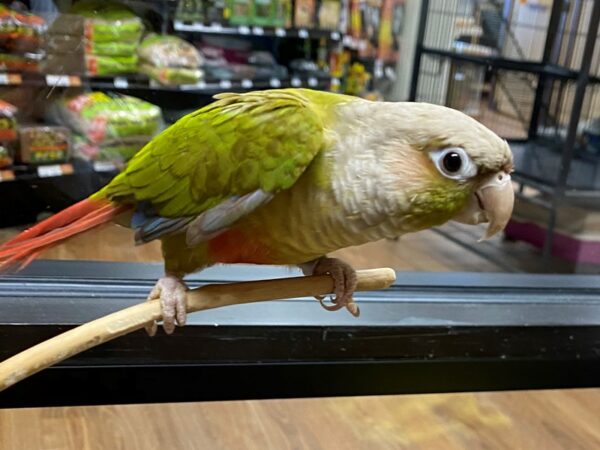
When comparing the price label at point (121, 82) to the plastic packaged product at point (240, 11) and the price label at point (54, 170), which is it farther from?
the plastic packaged product at point (240, 11)

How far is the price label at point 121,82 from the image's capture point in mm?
1815

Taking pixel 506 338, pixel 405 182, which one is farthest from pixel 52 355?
pixel 506 338

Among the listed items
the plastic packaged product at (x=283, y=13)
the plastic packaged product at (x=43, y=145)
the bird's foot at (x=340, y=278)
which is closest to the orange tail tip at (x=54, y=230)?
the bird's foot at (x=340, y=278)

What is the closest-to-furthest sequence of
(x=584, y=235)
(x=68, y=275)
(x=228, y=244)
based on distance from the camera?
(x=228, y=244)
(x=68, y=275)
(x=584, y=235)

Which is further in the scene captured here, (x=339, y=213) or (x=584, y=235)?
(x=584, y=235)

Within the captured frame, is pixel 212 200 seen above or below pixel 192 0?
below

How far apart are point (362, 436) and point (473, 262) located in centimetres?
106

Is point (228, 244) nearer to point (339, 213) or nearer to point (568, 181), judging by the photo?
point (339, 213)

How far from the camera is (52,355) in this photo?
490 millimetres

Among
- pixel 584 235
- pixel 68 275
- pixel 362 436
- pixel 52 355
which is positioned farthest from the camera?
pixel 584 235

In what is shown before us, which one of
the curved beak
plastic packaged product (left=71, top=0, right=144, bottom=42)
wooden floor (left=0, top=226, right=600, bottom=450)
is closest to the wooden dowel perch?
the curved beak

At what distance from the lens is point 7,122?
1706mm

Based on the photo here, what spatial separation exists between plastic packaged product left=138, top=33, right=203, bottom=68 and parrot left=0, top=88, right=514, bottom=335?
1.26 m

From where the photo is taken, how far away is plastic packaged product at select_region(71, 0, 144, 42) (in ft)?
4.91
